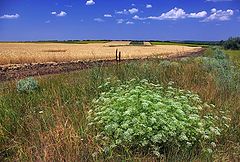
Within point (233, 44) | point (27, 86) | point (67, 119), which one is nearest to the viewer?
point (67, 119)

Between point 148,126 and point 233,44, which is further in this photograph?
point 233,44

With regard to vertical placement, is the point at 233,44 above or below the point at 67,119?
below

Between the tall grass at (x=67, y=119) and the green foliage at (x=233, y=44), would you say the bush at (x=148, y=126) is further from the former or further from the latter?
the green foliage at (x=233, y=44)

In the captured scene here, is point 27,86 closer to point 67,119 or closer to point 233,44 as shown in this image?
point 67,119

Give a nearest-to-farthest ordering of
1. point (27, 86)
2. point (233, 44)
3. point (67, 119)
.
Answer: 1. point (67, 119)
2. point (27, 86)
3. point (233, 44)

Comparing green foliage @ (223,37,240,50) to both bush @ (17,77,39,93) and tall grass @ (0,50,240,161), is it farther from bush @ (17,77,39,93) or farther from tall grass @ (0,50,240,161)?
bush @ (17,77,39,93)

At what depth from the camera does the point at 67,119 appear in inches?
203

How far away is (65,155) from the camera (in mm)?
4301

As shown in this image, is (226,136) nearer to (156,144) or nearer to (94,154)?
(156,144)

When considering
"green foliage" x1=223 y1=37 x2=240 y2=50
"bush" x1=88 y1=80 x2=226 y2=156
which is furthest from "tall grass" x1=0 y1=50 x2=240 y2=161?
"green foliage" x1=223 y1=37 x2=240 y2=50

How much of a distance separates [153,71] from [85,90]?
2736mm

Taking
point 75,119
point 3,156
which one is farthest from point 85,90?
point 3,156

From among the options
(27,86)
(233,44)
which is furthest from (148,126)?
(233,44)

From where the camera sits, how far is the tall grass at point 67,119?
4.44 metres
